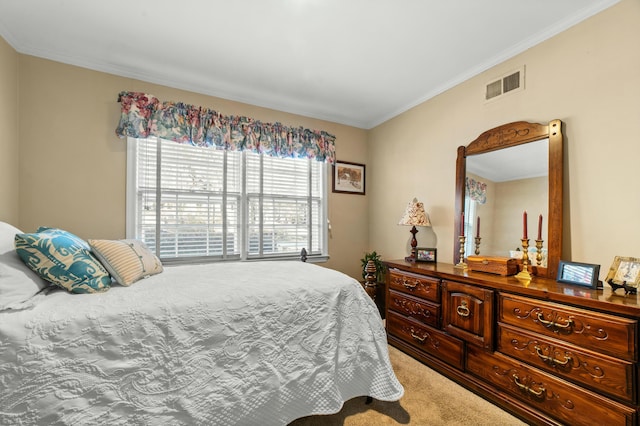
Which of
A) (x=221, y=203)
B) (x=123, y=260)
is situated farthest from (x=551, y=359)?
(x=221, y=203)

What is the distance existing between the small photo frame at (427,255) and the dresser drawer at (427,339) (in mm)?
609

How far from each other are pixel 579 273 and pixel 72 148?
4.08 m

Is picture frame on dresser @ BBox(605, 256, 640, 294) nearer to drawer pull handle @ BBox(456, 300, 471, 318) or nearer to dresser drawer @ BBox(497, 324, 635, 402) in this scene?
dresser drawer @ BBox(497, 324, 635, 402)

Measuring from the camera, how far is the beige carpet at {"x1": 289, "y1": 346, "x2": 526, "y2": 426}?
1.66 meters

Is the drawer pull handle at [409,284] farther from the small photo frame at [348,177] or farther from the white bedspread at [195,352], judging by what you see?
the small photo frame at [348,177]

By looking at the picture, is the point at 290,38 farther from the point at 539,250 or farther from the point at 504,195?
the point at 539,250

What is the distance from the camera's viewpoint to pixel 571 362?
1.51 m

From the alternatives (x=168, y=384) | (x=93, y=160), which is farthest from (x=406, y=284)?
(x=93, y=160)

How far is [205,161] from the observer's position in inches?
121

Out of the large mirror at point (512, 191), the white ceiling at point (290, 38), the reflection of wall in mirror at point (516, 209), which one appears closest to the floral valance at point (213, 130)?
the white ceiling at point (290, 38)

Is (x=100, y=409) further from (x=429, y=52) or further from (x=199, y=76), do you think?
(x=429, y=52)

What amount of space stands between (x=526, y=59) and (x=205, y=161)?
124 inches

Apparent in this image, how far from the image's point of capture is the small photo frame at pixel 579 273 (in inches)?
64.2

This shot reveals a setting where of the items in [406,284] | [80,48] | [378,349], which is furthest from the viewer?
[406,284]
